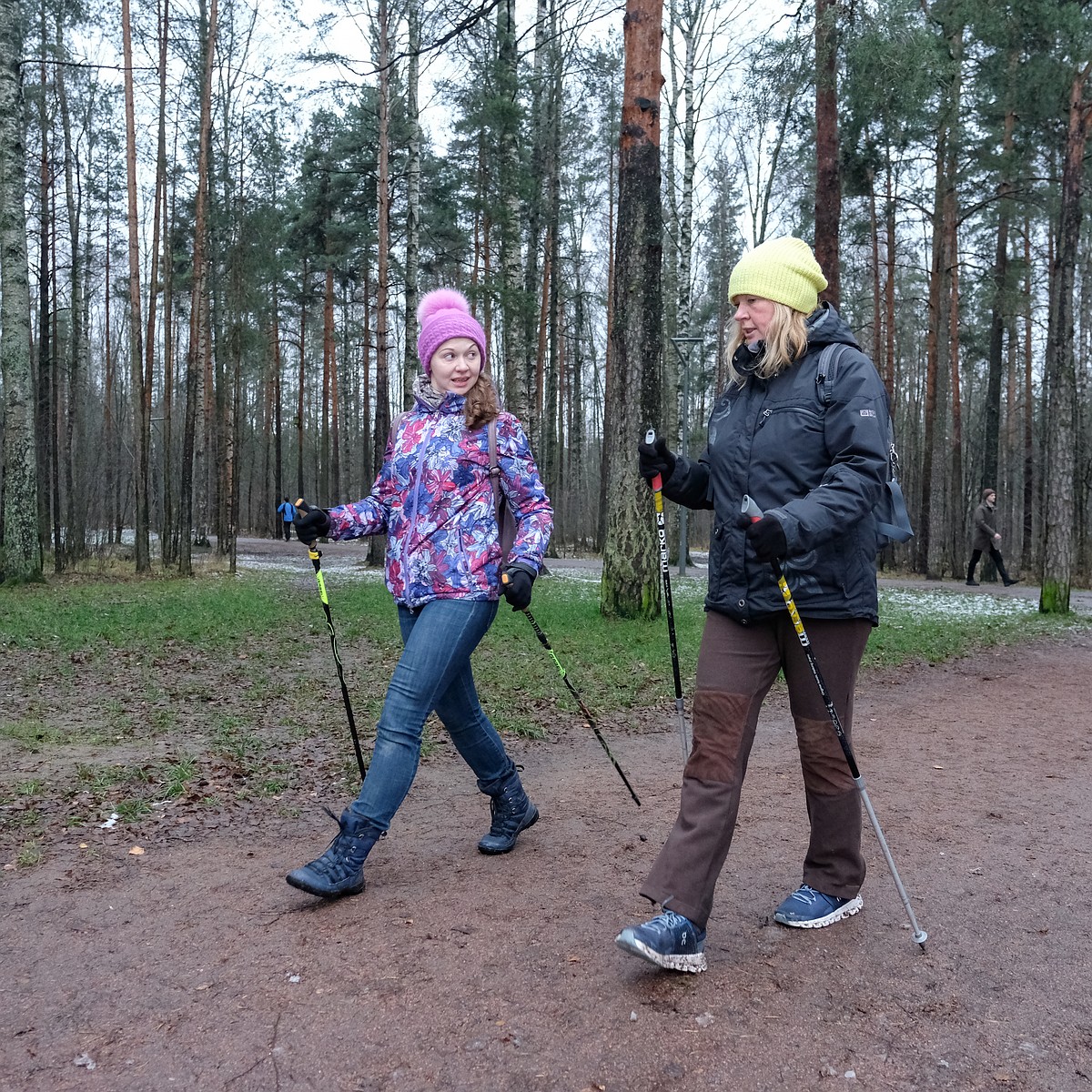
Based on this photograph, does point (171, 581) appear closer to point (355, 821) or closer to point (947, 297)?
point (355, 821)

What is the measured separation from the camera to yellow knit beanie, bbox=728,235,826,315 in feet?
10.4

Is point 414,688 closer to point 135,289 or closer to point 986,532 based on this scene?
point 135,289

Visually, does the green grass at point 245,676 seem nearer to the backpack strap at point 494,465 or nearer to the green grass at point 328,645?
the green grass at point 328,645

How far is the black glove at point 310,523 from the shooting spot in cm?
375

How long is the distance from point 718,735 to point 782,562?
58cm

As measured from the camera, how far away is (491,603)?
3.72 meters

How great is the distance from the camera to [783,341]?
3.14m

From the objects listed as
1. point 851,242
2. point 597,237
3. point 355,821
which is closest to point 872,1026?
point 355,821

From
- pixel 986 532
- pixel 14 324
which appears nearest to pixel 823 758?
pixel 14 324

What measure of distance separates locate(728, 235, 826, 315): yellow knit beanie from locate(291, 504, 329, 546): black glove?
1.80 meters

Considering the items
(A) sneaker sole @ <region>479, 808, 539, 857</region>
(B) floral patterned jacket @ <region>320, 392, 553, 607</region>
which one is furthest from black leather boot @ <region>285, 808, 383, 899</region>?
(B) floral patterned jacket @ <region>320, 392, 553, 607</region>

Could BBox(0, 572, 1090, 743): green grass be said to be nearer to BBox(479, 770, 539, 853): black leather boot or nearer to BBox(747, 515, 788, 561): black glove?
BBox(479, 770, 539, 853): black leather boot

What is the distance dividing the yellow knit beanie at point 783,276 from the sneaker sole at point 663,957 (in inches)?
81.4

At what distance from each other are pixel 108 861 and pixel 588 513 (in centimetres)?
4997
